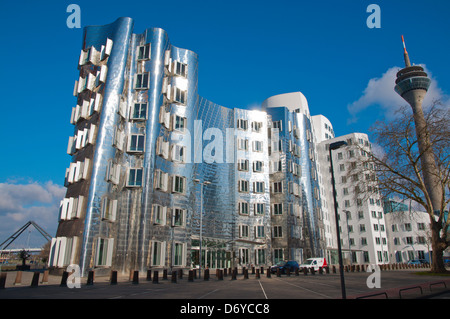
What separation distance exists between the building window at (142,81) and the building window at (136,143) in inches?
226

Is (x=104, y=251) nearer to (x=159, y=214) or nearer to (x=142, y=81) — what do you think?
(x=159, y=214)

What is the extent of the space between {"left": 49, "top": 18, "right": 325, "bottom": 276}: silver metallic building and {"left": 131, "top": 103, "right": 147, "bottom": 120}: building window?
107 mm

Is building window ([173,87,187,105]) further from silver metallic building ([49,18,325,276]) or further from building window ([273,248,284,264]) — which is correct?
building window ([273,248,284,264])

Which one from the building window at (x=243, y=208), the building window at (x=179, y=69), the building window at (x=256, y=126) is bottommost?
the building window at (x=243, y=208)

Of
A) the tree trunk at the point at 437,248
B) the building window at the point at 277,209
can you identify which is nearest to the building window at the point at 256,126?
the building window at the point at 277,209

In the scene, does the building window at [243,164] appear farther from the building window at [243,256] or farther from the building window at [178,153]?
the building window at [178,153]

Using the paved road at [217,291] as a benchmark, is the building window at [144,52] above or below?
above

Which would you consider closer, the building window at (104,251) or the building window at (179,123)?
the building window at (104,251)

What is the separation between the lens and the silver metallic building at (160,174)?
29578mm

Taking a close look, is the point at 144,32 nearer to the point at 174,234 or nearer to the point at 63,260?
the point at 174,234

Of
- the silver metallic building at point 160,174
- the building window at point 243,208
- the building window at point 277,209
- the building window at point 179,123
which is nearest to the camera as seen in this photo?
the silver metallic building at point 160,174

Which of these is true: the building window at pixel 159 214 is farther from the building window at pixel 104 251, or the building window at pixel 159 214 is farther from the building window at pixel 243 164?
the building window at pixel 243 164

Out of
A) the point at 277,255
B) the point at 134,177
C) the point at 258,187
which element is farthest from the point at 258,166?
the point at 134,177

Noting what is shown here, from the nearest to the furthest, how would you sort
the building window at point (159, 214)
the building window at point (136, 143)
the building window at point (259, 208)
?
the building window at point (159, 214)
the building window at point (136, 143)
the building window at point (259, 208)
